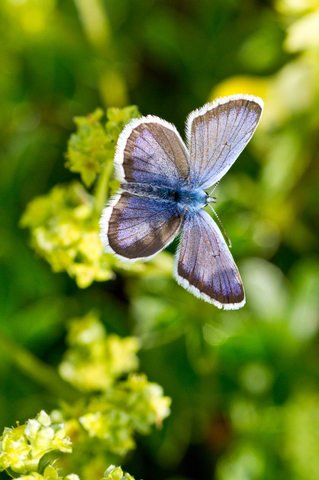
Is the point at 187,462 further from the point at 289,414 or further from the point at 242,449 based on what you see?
the point at 289,414

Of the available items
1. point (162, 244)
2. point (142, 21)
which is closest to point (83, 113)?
point (142, 21)

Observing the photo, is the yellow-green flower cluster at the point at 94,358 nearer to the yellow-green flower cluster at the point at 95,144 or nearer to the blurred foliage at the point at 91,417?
the blurred foliage at the point at 91,417

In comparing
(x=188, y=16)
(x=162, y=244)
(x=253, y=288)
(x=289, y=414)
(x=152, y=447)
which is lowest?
(x=152, y=447)

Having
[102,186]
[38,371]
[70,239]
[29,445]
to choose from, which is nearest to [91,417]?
[29,445]

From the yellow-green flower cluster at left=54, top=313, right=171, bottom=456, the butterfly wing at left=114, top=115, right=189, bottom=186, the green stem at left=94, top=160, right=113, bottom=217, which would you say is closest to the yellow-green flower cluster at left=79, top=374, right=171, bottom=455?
the yellow-green flower cluster at left=54, top=313, right=171, bottom=456

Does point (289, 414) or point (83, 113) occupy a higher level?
A: point (83, 113)

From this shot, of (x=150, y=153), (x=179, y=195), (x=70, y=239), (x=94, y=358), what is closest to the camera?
(x=150, y=153)

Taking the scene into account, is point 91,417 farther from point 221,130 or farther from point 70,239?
point 221,130

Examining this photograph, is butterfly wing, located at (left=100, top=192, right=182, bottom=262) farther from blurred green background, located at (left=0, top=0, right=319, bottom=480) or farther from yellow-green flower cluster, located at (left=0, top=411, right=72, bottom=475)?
blurred green background, located at (left=0, top=0, right=319, bottom=480)
